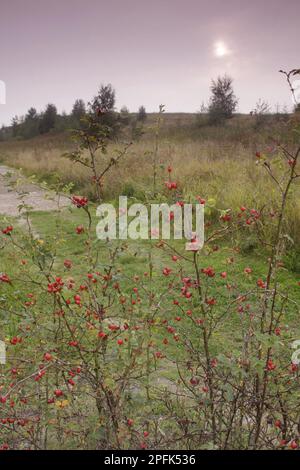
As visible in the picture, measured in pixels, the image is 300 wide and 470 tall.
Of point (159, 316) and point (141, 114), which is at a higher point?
point (141, 114)

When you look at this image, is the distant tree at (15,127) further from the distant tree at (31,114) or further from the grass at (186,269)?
the grass at (186,269)

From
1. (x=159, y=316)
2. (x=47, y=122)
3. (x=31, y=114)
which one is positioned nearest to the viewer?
(x=159, y=316)

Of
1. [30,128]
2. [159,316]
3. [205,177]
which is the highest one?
[30,128]

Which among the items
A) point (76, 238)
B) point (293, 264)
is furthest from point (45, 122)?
point (293, 264)

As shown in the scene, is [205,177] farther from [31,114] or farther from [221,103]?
[31,114]

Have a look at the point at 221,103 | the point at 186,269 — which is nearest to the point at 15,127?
the point at 221,103

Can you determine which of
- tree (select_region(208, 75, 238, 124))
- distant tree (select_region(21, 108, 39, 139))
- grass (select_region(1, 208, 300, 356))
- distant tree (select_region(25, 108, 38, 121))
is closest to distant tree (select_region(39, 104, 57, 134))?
distant tree (select_region(21, 108, 39, 139))

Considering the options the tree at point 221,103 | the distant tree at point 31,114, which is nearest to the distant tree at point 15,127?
the distant tree at point 31,114

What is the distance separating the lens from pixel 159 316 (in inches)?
147

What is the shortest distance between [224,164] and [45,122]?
3320 centimetres

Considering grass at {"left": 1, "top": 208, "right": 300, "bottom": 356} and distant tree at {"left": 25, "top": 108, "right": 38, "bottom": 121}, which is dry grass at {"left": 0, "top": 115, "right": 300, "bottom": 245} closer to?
grass at {"left": 1, "top": 208, "right": 300, "bottom": 356}
